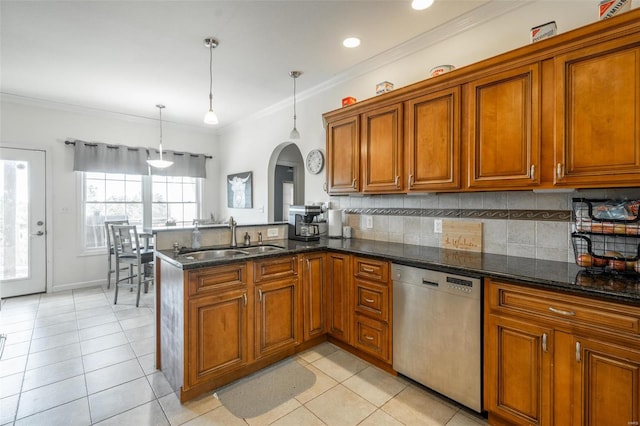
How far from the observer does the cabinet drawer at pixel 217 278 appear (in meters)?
1.97

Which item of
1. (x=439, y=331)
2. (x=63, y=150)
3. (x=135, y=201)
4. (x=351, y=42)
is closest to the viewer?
(x=439, y=331)

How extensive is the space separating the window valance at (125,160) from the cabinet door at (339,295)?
3.98m

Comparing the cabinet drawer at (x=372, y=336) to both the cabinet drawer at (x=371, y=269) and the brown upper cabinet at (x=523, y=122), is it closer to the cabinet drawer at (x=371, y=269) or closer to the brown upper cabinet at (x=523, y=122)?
the cabinet drawer at (x=371, y=269)

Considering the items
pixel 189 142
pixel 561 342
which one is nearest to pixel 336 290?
pixel 561 342

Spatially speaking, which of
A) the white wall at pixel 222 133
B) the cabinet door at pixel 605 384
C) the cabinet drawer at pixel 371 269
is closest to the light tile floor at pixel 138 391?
the cabinet door at pixel 605 384

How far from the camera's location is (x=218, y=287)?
6.84ft

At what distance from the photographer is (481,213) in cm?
237

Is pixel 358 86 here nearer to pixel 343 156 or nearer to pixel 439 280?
pixel 343 156

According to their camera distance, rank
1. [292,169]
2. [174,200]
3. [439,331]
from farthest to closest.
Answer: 1. [292,169]
2. [174,200]
3. [439,331]

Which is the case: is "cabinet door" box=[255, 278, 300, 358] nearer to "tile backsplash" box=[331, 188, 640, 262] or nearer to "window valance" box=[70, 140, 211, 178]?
"tile backsplash" box=[331, 188, 640, 262]

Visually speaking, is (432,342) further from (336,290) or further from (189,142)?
(189,142)

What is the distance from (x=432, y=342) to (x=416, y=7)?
2.43 metres

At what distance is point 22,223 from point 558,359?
6072 millimetres

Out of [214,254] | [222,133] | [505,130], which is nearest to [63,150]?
[222,133]
